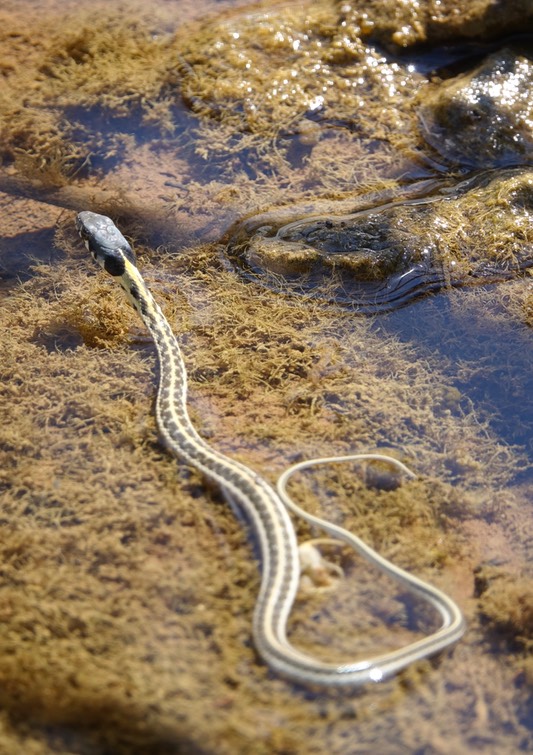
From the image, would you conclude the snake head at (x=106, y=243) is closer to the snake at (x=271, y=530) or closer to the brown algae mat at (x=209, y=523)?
the snake at (x=271, y=530)

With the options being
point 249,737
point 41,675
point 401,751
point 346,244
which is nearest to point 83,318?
point 346,244

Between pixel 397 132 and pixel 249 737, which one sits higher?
pixel 397 132

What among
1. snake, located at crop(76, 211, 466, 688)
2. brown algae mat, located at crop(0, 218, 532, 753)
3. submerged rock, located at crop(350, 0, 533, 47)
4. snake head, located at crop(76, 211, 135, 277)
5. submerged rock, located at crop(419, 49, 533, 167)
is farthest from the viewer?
submerged rock, located at crop(350, 0, 533, 47)

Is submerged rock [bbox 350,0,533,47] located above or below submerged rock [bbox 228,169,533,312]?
above

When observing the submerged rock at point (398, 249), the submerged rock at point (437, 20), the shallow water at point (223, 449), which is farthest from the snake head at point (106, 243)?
the submerged rock at point (437, 20)

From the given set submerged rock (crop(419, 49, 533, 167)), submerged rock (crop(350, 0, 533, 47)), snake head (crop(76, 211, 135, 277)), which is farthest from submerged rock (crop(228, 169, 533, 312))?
submerged rock (crop(350, 0, 533, 47))

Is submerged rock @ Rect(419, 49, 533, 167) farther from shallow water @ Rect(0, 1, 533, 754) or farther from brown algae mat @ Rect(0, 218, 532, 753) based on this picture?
brown algae mat @ Rect(0, 218, 532, 753)

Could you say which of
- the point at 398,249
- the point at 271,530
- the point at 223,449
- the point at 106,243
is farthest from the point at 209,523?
the point at 398,249

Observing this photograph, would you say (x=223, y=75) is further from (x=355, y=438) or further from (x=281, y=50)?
(x=355, y=438)
